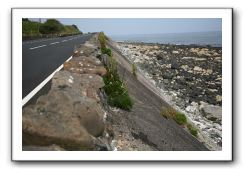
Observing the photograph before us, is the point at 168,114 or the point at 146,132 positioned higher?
the point at 168,114

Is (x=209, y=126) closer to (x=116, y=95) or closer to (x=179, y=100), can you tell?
(x=179, y=100)

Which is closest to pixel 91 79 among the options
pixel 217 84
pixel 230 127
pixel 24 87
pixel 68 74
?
pixel 68 74

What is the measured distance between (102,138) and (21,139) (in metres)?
1.11

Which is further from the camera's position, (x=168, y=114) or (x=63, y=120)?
(x=168, y=114)

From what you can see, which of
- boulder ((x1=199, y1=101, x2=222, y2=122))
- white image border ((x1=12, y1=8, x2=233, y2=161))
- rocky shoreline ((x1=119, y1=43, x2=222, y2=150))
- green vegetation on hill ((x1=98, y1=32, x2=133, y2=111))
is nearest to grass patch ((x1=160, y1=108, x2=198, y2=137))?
rocky shoreline ((x1=119, y1=43, x2=222, y2=150))

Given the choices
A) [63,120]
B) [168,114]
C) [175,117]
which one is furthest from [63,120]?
[175,117]

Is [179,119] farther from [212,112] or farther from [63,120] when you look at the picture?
[63,120]

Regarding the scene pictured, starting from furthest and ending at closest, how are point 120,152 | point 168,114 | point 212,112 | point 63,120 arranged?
point 212,112 → point 168,114 → point 120,152 → point 63,120

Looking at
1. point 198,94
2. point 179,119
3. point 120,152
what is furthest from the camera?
point 198,94

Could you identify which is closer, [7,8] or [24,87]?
[7,8]

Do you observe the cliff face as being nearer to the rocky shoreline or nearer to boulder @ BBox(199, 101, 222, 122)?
the rocky shoreline

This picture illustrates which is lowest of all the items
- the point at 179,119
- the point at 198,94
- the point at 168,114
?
the point at 179,119

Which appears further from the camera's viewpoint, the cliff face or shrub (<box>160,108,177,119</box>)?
shrub (<box>160,108,177,119</box>)

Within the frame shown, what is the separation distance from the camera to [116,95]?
6.89 meters
